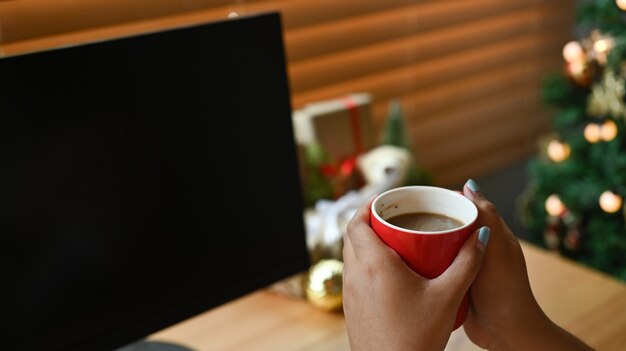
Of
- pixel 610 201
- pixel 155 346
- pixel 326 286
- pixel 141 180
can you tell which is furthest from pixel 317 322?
pixel 610 201

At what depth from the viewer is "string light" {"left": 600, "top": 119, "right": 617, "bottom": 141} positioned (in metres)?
1.52

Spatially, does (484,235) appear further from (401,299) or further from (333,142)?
(333,142)

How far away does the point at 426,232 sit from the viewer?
0.66m

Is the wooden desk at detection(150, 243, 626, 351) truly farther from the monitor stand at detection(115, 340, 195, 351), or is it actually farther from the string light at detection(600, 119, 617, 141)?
the string light at detection(600, 119, 617, 141)

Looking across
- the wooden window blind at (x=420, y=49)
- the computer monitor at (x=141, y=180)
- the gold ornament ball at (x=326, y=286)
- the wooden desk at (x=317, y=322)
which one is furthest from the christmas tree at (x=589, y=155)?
the computer monitor at (x=141, y=180)

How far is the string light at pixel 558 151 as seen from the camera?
5.43 ft

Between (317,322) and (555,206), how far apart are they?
2.78 feet

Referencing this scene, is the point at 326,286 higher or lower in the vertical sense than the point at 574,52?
lower

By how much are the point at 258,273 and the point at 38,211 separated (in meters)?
0.28

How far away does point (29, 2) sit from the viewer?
102cm

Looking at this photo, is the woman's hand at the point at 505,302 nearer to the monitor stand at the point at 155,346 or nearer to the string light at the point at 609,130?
the monitor stand at the point at 155,346

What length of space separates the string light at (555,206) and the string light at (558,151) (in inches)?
3.4

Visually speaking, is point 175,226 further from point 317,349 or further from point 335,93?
point 335,93

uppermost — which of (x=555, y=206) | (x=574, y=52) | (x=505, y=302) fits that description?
(x=574, y=52)
